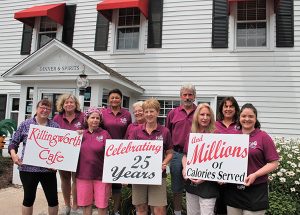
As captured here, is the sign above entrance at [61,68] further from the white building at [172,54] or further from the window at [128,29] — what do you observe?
the window at [128,29]

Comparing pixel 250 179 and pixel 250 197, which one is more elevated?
pixel 250 179

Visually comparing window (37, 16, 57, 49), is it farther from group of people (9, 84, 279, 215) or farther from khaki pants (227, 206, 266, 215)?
khaki pants (227, 206, 266, 215)

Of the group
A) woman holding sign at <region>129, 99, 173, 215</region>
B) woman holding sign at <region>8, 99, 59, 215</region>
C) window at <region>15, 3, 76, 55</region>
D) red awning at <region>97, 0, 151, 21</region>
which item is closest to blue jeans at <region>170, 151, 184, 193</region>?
woman holding sign at <region>129, 99, 173, 215</region>

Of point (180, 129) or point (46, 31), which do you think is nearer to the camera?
point (180, 129)

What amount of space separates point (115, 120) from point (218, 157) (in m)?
1.82

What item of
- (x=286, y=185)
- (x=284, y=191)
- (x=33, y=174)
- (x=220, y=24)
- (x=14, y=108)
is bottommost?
(x=284, y=191)

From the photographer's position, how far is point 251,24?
8406 millimetres

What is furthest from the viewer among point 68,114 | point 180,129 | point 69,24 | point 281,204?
point 69,24

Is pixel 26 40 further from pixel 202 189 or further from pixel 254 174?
pixel 254 174

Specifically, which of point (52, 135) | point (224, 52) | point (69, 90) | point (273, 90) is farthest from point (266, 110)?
point (52, 135)

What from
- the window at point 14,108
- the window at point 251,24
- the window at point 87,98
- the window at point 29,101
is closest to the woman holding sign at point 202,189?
the window at point 87,98

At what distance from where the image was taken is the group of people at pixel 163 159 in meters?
3.10

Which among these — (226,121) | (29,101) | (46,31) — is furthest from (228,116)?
(46,31)

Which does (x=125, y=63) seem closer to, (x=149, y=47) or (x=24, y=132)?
(x=149, y=47)
